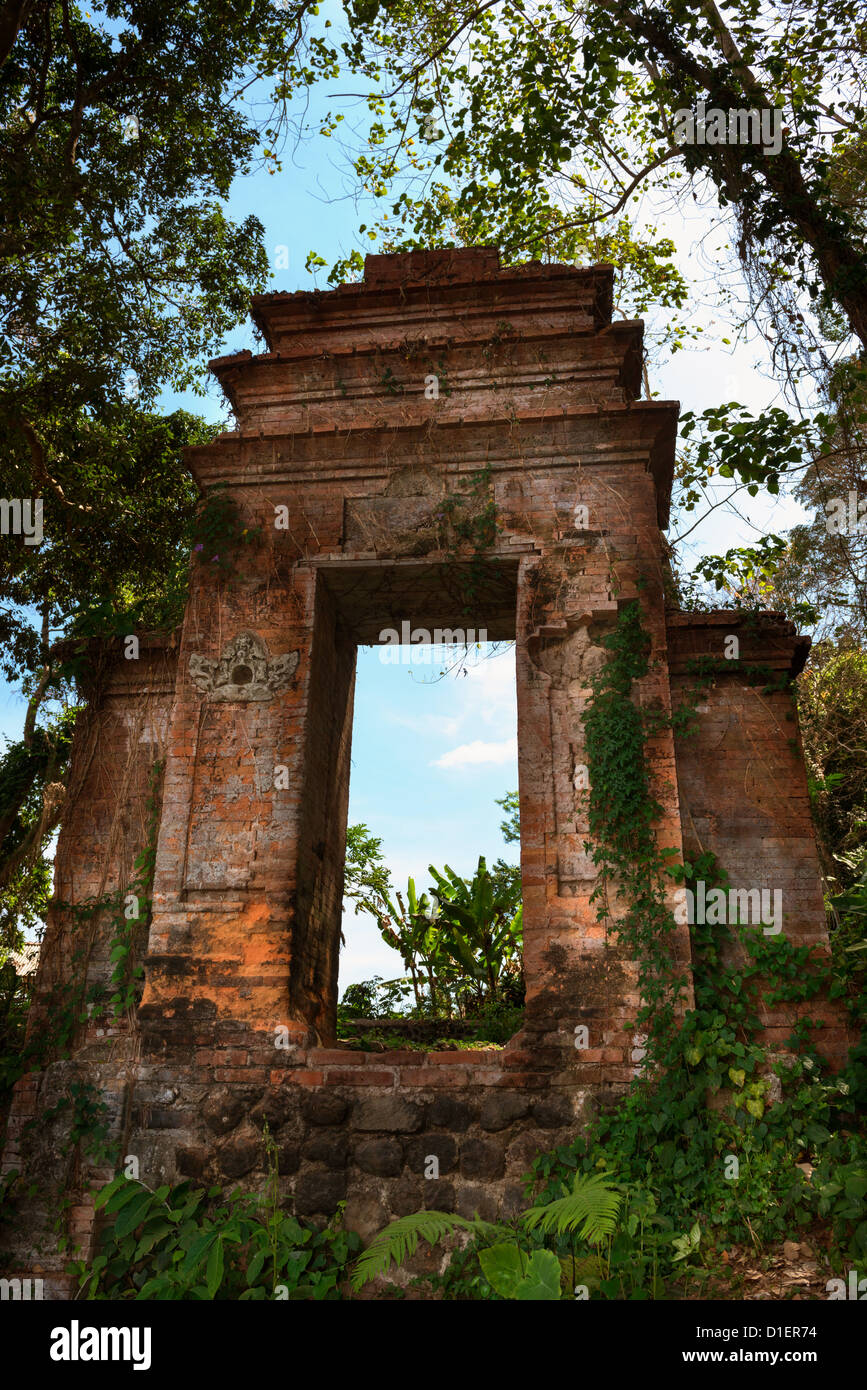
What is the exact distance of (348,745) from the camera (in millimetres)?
7871

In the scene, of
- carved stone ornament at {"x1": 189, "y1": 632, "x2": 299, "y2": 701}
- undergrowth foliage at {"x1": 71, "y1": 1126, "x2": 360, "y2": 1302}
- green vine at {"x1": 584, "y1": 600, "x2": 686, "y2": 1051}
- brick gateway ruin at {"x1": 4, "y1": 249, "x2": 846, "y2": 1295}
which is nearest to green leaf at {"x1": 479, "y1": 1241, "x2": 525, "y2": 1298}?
brick gateway ruin at {"x1": 4, "y1": 249, "x2": 846, "y2": 1295}

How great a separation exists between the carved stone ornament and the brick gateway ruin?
0.06 ft

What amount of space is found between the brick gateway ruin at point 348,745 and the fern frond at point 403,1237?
776 mm

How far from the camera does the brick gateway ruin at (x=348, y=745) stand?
18.6 ft

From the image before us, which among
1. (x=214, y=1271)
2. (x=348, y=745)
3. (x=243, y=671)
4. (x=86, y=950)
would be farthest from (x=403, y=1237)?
(x=348, y=745)

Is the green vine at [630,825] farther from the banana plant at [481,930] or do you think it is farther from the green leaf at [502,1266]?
the banana plant at [481,930]

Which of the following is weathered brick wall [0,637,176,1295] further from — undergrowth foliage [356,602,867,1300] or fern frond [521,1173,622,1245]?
fern frond [521,1173,622,1245]

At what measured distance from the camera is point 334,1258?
529cm

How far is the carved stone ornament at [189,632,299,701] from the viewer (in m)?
6.80

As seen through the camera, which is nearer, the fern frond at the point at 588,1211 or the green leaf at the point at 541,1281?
the green leaf at the point at 541,1281

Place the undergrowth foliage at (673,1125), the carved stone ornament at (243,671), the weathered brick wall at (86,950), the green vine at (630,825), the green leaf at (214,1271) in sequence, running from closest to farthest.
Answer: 1. the undergrowth foliage at (673,1125)
2. the green leaf at (214,1271)
3. the green vine at (630,825)
4. the weathered brick wall at (86,950)
5. the carved stone ornament at (243,671)

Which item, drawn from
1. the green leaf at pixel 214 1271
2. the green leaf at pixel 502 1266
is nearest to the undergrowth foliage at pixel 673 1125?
the green leaf at pixel 502 1266
